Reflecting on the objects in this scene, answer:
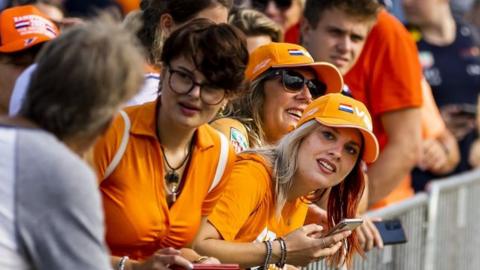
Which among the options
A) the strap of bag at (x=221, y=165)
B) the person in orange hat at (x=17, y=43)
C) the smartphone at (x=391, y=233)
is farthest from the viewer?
the smartphone at (x=391, y=233)

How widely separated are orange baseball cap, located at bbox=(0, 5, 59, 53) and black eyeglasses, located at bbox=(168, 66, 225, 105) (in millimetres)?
1001

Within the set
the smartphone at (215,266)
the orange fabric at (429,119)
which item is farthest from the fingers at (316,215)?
the orange fabric at (429,119)

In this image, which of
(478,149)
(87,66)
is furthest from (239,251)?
(478,149)

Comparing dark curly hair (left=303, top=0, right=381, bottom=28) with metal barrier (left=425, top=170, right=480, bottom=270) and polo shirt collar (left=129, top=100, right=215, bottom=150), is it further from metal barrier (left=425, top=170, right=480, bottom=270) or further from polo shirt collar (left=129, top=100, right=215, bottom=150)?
polo shirt collar (left=129, top=100, right=215, bottom=150)

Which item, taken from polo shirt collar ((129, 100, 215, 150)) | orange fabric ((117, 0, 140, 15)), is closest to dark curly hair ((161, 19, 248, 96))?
polo shirt collar ((129, 100, 215, 150))

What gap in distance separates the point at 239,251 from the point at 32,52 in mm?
1285

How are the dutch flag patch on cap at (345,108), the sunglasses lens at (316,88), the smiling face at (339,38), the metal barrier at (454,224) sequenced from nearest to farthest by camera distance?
the dutch flag patch on cap at (345,108), the sunglasses lens at (316,88), the smiling face at (339,38), the metal barrier at (454,224)

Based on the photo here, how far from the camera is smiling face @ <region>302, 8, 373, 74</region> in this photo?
7473 mm

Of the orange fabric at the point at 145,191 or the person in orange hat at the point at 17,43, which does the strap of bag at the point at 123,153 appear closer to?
the orange fabric at the point at 145,191

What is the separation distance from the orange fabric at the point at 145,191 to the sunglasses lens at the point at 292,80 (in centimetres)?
103

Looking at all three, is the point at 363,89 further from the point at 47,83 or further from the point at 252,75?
the point at 47,83

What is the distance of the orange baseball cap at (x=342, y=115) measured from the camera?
218 inches

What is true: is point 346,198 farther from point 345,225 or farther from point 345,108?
point 345,225

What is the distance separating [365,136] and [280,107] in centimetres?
52
